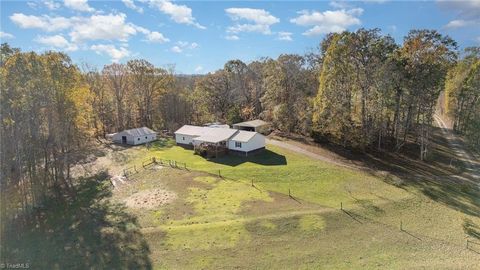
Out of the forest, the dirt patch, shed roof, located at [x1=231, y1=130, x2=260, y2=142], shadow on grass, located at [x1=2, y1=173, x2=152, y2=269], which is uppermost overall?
the forest

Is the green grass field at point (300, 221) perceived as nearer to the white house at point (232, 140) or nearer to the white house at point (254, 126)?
the white house at point (232, 140)

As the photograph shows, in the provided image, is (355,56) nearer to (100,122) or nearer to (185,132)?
(185,132)

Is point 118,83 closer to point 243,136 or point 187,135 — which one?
point 187,135

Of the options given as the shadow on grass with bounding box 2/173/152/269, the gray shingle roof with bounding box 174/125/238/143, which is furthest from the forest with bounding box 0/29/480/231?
the gray shingle roof with bounding box 174/125/238/143

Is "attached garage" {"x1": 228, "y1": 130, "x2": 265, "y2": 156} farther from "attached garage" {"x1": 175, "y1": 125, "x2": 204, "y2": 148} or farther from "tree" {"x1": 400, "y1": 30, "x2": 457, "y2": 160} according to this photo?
"tree" {"x1": 400, "y1": 30, "x2": 457, "y2": 160}

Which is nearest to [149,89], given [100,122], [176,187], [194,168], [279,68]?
[100,122]

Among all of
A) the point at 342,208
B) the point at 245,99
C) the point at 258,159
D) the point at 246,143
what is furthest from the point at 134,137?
the point at 342,208
